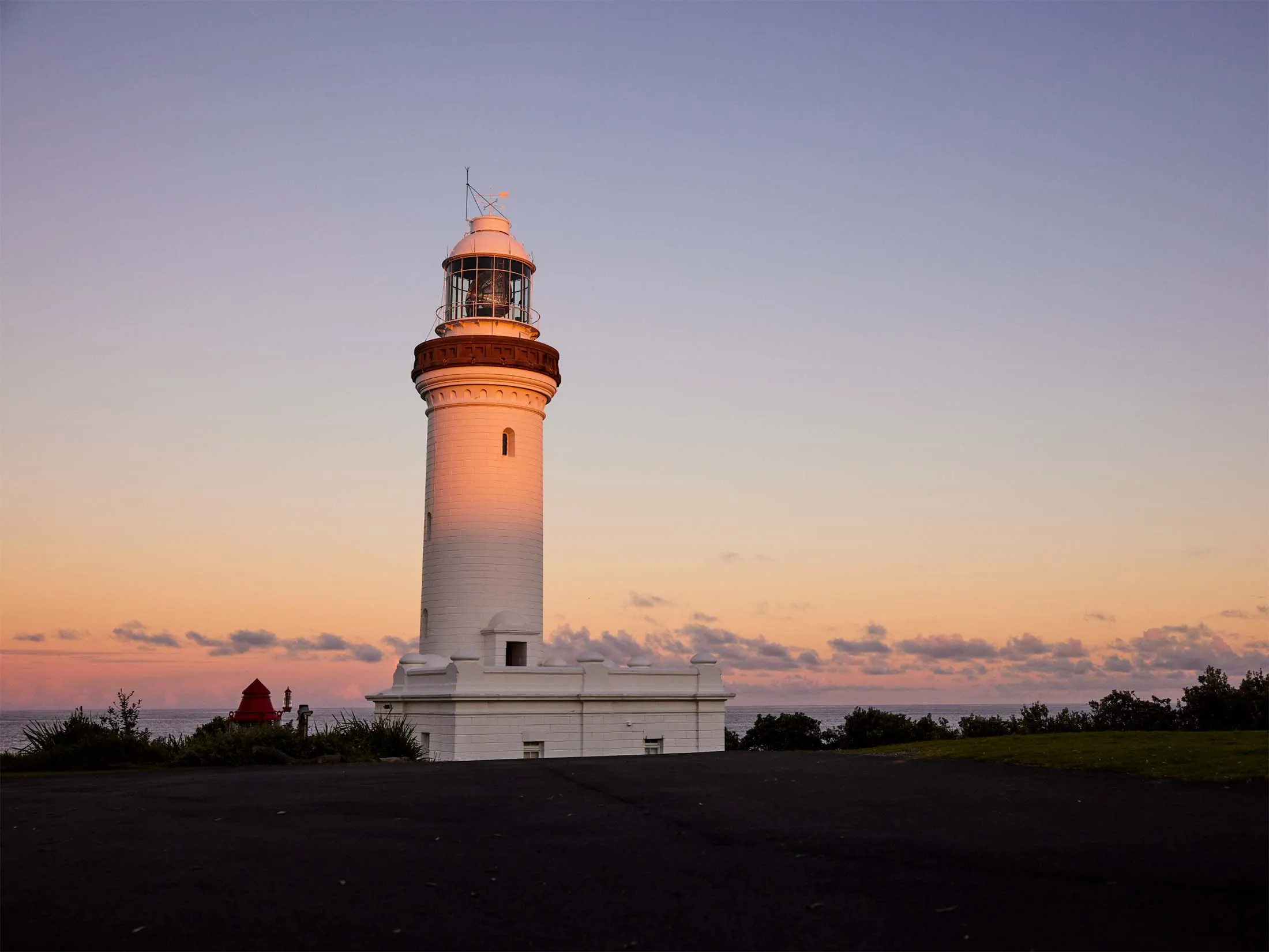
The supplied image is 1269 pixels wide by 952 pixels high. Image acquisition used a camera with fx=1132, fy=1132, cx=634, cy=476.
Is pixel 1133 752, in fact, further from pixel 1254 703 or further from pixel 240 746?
pixel 240 746

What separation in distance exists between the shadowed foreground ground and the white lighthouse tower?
1289 centimetres

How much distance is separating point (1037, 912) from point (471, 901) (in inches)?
127

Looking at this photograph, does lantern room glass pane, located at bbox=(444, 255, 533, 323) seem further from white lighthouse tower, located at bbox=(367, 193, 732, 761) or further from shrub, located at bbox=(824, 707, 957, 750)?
shrub, located at bbox=(824, 707, 957, 750)

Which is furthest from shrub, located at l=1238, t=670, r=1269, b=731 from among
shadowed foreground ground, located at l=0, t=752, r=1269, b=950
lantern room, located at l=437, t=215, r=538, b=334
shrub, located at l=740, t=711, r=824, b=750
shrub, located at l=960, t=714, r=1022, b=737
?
lantern room, located at l=437, t=215, r=538, b=334

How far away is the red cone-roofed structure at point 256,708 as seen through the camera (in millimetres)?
26766

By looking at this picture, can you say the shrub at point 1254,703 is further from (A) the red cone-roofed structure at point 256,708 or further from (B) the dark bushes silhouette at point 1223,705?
(A) the red cone-roofed structure at point 256,708

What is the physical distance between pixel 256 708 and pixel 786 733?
16.1 meters

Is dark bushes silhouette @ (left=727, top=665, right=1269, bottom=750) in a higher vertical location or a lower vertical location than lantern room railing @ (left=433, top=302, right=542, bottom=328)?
lower

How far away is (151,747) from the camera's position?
1905 cm

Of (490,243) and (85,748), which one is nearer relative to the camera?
(85,748)

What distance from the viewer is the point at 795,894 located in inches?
268

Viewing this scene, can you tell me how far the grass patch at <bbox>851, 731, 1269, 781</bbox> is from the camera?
11.9 metres

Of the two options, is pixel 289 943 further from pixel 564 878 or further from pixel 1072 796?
pixel 1072 796

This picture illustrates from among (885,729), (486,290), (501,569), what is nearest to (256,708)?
(501,569)
